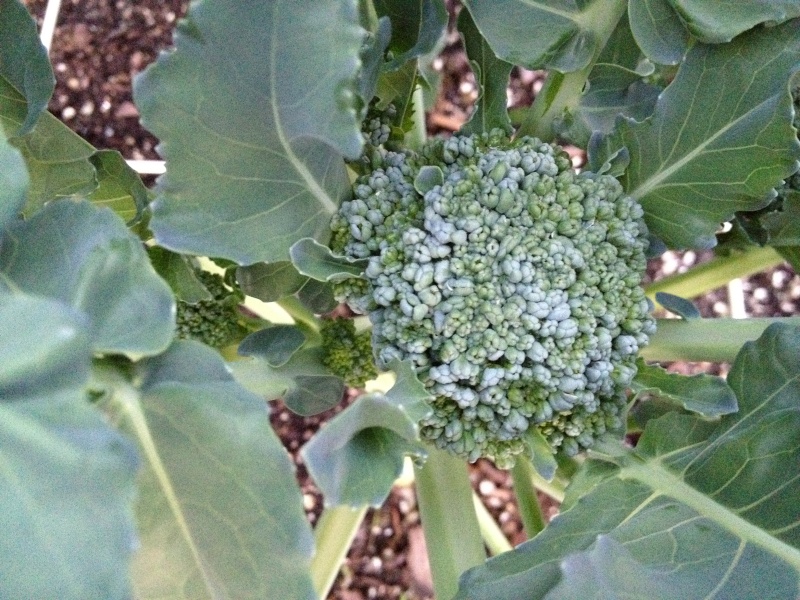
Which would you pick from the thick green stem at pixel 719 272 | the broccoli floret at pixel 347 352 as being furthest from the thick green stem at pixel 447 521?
the thick green stem at pixel 719 272

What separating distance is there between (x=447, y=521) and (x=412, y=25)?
1.89 ft

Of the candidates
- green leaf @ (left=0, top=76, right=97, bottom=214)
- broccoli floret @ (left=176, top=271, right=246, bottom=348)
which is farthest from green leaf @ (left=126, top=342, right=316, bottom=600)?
green leaf @ (left=0, top=76, right=97, bottom=214)

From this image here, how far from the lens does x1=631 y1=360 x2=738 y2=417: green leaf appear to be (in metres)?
0.71

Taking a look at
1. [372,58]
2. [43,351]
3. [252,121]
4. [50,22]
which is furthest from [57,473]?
[50,22]

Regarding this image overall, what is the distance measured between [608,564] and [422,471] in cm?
34

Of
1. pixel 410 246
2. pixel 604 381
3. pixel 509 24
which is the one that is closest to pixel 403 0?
pixel 509 24

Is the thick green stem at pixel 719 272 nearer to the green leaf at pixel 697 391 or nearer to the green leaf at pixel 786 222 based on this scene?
the green leaf at pixel 786 222

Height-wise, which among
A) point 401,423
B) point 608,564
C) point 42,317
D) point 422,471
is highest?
point 42,317

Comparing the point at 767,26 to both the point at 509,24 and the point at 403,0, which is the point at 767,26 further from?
the point at 403,0

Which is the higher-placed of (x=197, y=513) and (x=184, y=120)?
(x=184, y=120)

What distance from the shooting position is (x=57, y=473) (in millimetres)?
451

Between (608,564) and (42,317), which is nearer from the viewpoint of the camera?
(42,317)

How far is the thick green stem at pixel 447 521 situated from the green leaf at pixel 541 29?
47cm

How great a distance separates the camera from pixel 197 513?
1.89ft
